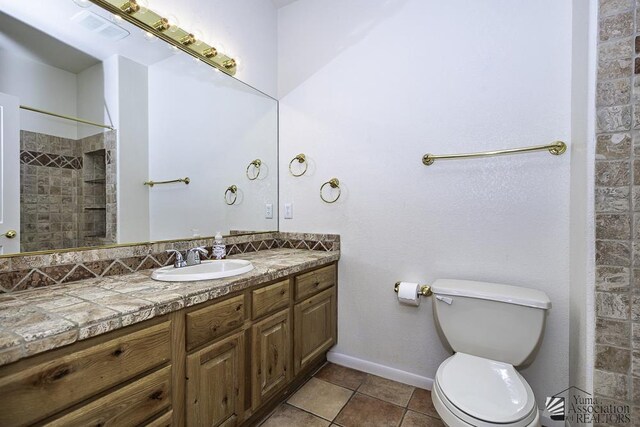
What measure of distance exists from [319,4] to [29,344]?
245 cm

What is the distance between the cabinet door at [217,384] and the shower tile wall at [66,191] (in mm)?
718

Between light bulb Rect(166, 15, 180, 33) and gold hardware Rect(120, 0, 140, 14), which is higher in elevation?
light bulb Rect(166, 15, 180, 33)

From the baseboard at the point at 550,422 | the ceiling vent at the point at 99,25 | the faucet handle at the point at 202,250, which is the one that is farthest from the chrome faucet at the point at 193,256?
the baseboard at the point at 550,422

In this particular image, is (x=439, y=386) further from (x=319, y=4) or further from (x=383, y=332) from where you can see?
(x=319, y=4)

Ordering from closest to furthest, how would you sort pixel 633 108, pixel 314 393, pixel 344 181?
pixel 633 108 → pixel 314 393 → pixel 344 181

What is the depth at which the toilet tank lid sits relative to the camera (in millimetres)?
1357

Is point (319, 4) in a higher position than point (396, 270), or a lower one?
higher

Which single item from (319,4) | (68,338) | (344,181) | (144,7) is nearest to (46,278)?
(68,338)

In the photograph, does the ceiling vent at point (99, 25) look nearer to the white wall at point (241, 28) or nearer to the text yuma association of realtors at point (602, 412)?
the white wall at point (241, 28)

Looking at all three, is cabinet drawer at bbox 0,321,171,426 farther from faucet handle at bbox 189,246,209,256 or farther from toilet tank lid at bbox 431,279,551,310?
toilet tank lid at bbox 431,279,551,310

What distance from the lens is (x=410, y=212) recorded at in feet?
6.13

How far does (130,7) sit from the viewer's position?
1.42 m

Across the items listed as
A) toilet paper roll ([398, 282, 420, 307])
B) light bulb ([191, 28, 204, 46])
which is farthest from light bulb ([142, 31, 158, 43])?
toilet paper roll ([398, 282, 420, 307])

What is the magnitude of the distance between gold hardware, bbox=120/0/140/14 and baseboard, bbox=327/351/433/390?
2.33 metres
